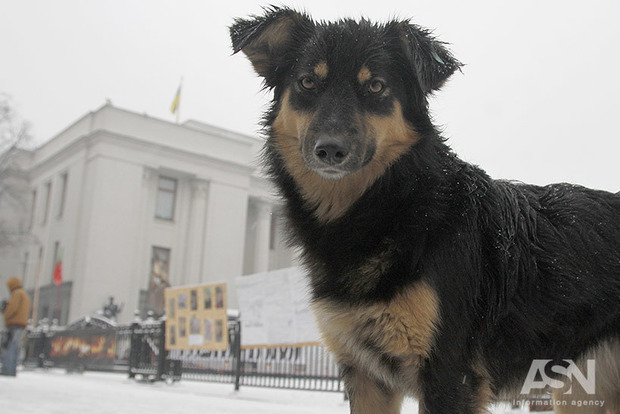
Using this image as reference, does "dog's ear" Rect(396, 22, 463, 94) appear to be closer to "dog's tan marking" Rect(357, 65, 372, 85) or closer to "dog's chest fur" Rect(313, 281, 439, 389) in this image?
"dog's tan marking" Rect(357, 65, 372, 85)

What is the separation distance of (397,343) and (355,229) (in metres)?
0.66

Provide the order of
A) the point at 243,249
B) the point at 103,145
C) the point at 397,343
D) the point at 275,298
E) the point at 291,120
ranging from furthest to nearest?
the point at 243,249, the point at 103,145, the point at 275,298, the point at 291,120, the point at 397,343

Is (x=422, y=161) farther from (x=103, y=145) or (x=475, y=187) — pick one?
(x=103, y=145)

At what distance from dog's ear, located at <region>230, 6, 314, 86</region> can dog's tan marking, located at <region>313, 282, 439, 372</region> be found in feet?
5.10

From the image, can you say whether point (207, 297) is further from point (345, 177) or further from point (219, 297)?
point (345, 177)

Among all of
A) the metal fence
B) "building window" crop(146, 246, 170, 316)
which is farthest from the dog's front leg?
"building window" crop(146, 246, 170, 316)

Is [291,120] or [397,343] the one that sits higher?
[291,120]

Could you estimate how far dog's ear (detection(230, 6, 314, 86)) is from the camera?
3.52 m

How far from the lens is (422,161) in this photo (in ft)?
10.8

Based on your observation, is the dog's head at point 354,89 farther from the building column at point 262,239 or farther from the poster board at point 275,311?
the building column at point 262,239

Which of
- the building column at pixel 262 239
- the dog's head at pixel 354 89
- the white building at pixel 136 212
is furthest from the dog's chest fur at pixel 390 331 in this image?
the building column at pixel 262 239

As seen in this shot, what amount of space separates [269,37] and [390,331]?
6.30 ft

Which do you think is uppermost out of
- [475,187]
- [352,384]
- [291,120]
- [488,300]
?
[291,120]

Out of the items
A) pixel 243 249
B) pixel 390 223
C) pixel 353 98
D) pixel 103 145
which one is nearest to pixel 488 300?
pixel 390 223
